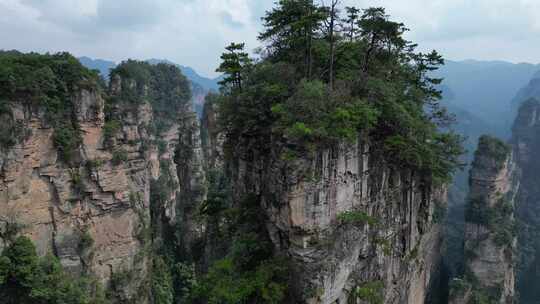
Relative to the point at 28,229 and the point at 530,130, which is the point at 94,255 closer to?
the point at 28,229

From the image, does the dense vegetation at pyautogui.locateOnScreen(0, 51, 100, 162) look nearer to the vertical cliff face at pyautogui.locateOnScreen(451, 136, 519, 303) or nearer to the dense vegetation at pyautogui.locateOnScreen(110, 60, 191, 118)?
the dense vegetation at pyautogui.locateOnScreen(110, 60, 191, 118)

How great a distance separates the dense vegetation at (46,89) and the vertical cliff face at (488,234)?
27951 mm

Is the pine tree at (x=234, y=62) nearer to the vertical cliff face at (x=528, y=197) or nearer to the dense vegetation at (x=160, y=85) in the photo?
the dense vegetation at (x=160, y=85)

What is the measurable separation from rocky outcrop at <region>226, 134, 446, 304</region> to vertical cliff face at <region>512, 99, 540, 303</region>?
34.0 m

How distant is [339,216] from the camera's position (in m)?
13.6

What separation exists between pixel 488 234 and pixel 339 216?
22.2m

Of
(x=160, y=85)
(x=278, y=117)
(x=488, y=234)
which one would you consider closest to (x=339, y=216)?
(x=278, y=117)

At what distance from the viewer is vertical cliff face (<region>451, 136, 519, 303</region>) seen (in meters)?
28.8

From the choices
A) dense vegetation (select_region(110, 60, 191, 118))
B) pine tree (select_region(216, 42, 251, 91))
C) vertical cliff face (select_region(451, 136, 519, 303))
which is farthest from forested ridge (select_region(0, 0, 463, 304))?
dense vegetation (select_region(110, 60, 191, 118))

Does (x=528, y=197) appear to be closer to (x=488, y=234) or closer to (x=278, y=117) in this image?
(x=488, y=234)

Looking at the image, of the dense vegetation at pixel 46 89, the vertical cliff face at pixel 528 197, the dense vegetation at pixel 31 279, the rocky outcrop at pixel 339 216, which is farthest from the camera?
the vertical cliff face at pixel 528 197

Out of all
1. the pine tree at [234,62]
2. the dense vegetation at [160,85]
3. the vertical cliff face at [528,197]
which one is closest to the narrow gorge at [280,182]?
the pine tree at [234,62]

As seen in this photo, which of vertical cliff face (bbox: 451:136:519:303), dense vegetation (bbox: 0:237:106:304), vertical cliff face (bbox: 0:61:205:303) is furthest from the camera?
vertical cliff face (bbox: 451:136:519:303)

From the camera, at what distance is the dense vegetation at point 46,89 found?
1969 cm
